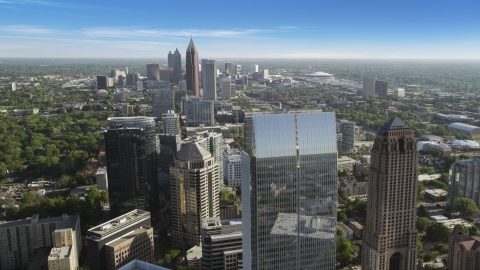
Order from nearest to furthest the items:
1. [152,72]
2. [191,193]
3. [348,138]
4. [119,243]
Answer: [119,243] < [191,193] < [348,138] < [152,72]

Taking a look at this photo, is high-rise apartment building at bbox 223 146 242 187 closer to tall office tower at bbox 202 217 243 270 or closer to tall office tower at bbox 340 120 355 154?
tall office tower at bbox 340 120 355 154

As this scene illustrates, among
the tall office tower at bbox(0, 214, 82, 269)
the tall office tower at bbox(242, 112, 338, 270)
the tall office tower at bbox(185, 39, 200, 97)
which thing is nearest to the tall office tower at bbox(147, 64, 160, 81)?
the tall office tower at bbox(185, 39, 200, 97)

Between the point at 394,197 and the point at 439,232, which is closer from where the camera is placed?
the point at 394,197

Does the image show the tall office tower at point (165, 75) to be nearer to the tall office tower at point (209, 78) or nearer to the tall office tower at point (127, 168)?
the tall office tower at point (209, 78)

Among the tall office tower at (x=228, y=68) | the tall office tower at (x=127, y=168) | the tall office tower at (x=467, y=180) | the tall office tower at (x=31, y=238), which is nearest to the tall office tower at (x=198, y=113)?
the tall office tower at (x=127, y=168)

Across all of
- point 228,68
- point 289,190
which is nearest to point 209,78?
point 228,68

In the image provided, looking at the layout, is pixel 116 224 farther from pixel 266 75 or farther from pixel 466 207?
pixel 266 75

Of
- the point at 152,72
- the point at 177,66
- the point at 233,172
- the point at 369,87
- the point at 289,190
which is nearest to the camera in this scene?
the point at 289,190

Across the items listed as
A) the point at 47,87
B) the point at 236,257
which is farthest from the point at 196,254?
the point at 47,87
